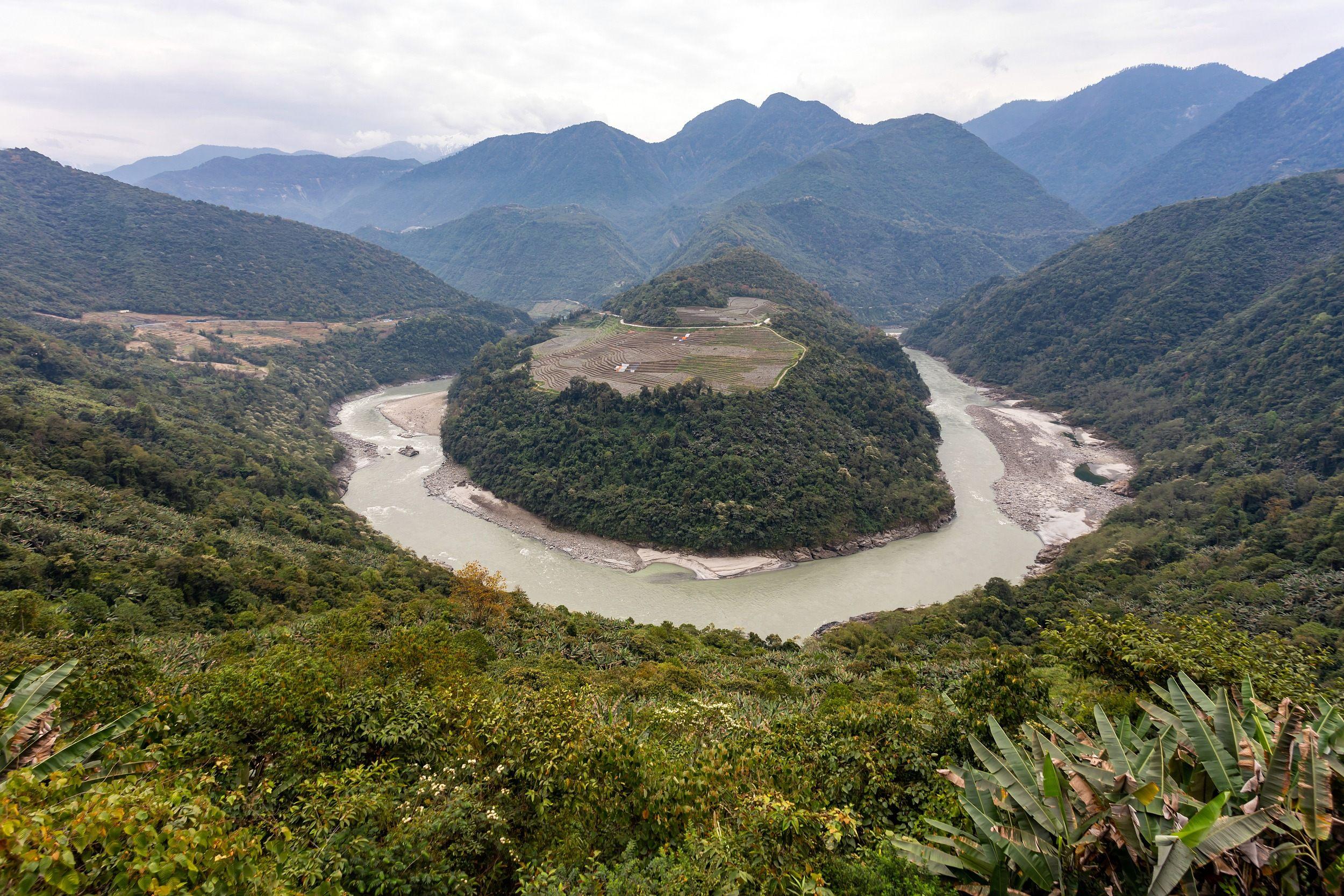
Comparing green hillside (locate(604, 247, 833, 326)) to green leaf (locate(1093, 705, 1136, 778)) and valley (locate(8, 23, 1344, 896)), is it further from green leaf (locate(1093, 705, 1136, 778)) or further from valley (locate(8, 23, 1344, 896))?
green leaf (locate(1093, 705, 1136, 778))

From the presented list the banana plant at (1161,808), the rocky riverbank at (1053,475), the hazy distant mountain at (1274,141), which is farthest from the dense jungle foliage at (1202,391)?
the hazy distant mountain at (1274,141)

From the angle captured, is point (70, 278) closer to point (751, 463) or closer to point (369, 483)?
point (369, 483)

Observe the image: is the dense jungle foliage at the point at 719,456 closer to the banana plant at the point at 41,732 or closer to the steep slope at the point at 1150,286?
the steep slope at the point at 1150,286

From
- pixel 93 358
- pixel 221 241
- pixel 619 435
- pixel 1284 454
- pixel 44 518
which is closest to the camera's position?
pixel 44 518

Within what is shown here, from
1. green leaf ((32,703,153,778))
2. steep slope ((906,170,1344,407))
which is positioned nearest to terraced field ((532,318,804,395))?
steep slope ((906,170,1344,407))

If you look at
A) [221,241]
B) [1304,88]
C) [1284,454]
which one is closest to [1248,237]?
[1284,454]

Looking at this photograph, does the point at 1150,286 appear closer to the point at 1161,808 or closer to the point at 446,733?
the point at 1161,808
